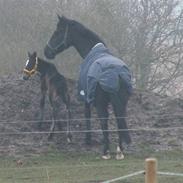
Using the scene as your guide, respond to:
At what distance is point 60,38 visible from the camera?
10867 mm

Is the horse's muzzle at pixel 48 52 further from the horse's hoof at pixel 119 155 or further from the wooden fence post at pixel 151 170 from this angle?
the wooden fence post at pixel 151 170

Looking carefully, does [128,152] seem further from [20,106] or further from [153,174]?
[153,174]

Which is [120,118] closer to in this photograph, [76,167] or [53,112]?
[76,167]

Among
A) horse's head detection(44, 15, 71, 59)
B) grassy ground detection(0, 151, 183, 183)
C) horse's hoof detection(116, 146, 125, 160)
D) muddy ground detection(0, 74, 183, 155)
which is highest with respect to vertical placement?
horse's head detection(44, 15, 71, 59)

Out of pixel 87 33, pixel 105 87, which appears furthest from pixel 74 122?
pixel 105 87

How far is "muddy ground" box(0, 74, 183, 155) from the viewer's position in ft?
33.1

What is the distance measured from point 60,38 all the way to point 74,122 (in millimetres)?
1505

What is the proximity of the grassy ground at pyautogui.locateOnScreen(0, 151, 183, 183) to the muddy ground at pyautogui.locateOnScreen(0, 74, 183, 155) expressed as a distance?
0.34 meters

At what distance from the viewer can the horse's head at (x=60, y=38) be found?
35.0ft

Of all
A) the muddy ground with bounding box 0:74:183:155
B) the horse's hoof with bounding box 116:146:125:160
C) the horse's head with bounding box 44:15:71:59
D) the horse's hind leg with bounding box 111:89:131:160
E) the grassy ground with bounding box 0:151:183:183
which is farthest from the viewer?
the horse's head with bounding box 44:15:71:59

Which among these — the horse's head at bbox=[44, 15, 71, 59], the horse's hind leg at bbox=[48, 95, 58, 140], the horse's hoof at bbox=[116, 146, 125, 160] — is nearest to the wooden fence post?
the horse's hoof at bbox=[116, 146, 125, 160]

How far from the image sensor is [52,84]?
10578mm

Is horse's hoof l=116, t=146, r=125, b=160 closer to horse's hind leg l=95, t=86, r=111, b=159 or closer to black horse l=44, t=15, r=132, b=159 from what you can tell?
black horse l=44, t=15, r=132, b=159

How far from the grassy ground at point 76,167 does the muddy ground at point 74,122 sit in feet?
1.11
